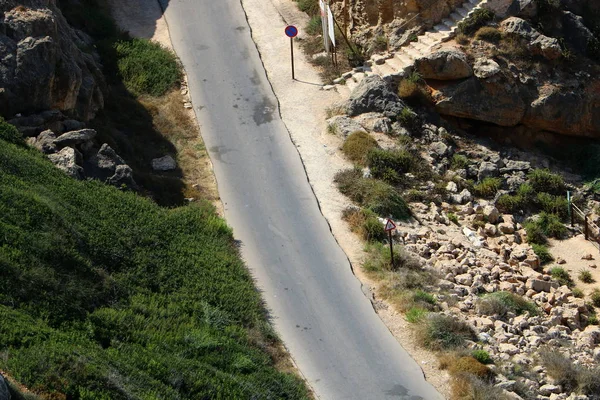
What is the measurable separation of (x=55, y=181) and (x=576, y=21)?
66.3 feet

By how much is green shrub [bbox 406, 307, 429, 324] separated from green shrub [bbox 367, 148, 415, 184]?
650 cm

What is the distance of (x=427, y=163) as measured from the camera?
3014cm

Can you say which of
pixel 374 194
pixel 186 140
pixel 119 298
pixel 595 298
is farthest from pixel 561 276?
pixel 119 298

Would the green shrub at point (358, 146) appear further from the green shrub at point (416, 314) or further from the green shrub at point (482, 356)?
the green shrub at point (482, 356)

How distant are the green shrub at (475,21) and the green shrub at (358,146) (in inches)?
243

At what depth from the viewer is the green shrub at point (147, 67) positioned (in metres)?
33.2

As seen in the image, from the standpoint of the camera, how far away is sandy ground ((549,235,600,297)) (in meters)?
27.4

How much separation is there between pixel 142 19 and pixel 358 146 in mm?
12316

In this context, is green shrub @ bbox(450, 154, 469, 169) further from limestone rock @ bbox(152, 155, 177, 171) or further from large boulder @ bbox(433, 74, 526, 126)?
limestone rock @ bbox(152, 155, 177, 171)

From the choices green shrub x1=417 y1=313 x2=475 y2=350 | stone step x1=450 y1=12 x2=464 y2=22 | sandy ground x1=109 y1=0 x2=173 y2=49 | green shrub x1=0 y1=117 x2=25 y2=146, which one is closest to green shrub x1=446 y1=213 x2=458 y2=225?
green shrub x1=417 y1=313 x2=475 y2=350

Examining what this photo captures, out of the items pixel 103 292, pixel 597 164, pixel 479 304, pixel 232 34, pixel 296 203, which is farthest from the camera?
pixel 232 34

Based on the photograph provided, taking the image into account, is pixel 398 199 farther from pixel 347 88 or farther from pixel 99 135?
pixel 99 135

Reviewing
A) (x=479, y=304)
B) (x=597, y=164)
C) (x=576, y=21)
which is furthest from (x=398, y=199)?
(x=576, y=21)

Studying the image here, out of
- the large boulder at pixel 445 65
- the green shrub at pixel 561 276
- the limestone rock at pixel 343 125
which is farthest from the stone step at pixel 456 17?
the green shrub at pixel 561 276
